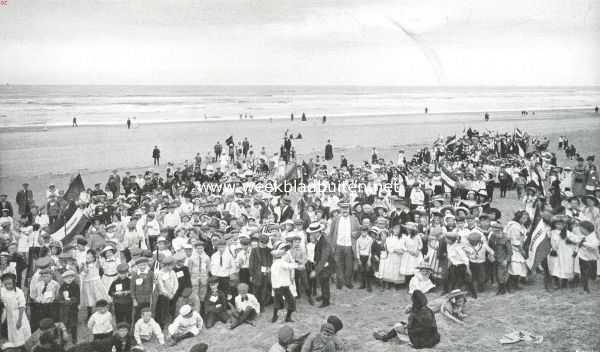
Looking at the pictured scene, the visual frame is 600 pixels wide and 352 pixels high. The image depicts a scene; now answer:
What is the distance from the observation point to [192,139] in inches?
1272

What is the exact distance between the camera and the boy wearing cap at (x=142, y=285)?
27.1 feet

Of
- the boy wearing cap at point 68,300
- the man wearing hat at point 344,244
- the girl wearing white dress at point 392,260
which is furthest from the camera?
the man wearing hat at point 344,244

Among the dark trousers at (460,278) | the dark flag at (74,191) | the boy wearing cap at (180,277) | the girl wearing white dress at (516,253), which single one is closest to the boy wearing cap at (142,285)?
the boy wearing cap at (180,277)

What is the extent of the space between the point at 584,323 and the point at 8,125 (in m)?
39.6

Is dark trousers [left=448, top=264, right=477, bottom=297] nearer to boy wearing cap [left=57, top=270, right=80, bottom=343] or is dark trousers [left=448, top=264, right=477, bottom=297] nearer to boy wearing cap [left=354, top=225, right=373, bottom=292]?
boy wearing cap [left=354, top=225, right=373, bottom=292]

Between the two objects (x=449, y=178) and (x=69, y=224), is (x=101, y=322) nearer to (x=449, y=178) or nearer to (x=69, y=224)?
(x=69, y=224)

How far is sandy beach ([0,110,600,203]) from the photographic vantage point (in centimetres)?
2327

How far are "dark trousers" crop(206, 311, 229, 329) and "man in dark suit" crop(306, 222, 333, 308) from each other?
1.81m

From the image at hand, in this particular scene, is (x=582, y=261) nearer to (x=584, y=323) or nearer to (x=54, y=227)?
(x=584, y=323)

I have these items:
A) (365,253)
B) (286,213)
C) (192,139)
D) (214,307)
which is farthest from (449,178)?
(192,139)

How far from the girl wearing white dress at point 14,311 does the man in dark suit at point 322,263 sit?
499 cm

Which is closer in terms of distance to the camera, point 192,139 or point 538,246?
point 538,246

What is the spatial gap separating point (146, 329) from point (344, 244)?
13.6 feet

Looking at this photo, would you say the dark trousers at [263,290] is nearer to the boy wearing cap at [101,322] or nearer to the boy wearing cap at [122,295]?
the boy wearing cap at [122,295]
